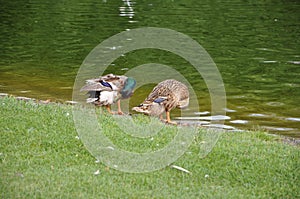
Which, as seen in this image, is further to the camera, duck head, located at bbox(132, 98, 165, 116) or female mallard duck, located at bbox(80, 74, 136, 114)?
duck head, located at bbox(132, 98, 165, 116)

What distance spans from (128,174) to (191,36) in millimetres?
15196

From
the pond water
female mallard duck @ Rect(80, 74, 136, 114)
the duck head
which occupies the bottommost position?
the pond water

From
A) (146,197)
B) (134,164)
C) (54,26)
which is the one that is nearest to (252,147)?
(134,164)

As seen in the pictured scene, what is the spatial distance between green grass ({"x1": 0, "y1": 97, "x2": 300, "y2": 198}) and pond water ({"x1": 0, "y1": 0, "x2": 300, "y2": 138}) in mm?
3948

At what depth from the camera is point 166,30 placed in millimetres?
23484

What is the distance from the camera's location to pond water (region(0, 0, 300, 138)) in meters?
14.0

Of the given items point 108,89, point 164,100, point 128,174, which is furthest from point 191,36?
point 128,174

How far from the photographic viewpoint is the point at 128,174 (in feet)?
23.2

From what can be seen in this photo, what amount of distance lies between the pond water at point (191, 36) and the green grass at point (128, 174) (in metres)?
3.95

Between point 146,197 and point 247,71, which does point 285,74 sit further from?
point 146,197

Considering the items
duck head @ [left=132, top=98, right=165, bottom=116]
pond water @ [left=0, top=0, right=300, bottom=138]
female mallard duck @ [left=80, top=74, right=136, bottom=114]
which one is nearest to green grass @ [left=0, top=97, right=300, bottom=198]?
female mallard duck @ [left=80, top=74, right=136, bottom=114]

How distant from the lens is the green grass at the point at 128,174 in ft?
21.4

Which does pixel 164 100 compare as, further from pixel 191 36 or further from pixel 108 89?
pixel 191 36

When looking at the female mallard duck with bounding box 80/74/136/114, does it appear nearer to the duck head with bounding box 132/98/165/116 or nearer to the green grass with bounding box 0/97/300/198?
the duck head with bounding box 132/98/165/116
